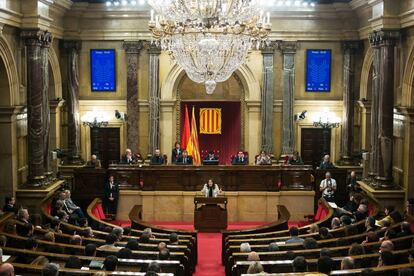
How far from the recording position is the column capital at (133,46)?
22.0 m

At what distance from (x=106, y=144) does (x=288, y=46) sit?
7474 mm

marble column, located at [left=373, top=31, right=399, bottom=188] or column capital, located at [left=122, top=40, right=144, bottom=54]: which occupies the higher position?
column capital, located at [left=122, top=40, right=144, bottom=54]

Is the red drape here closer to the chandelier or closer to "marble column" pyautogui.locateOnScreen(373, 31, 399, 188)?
the chandelier

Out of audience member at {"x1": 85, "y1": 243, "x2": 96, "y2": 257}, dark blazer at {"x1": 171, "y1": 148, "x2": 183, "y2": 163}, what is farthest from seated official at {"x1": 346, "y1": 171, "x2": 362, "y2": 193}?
audience member at {"x1": 85, "y1": 243, "x2": 96, "y2": 257}

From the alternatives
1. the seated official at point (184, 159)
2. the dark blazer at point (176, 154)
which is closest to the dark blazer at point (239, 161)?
the seated official at point (184, 159)

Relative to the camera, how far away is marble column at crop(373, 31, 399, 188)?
17.1m

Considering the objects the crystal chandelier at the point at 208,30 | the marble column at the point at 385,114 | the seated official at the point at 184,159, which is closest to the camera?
the crystal chandelier at the point at 208,30

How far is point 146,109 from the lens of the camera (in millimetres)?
22406

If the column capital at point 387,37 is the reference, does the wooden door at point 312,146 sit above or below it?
below

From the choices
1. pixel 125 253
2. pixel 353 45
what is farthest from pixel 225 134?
pixel 125 253

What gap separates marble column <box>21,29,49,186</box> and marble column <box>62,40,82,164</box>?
4.23 meters

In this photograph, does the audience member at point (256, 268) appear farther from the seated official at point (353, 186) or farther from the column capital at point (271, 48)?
the column capital at point (271, 48)

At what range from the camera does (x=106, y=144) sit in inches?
894

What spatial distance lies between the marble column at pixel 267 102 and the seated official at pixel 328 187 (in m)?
4.14
